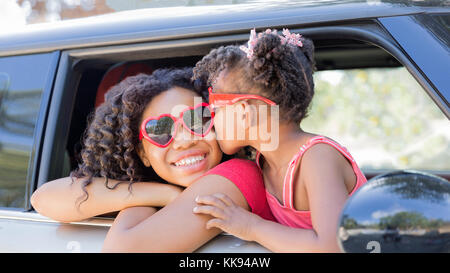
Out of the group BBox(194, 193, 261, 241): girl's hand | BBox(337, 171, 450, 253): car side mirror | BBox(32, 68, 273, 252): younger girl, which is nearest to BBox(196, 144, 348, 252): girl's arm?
BBox(194, 193, 261, 241): girl's hand

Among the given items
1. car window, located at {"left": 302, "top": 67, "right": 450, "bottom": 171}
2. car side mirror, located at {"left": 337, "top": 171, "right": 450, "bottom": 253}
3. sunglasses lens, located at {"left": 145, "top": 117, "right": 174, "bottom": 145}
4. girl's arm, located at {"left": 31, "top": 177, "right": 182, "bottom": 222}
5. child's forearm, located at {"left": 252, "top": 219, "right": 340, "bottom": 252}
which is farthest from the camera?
car window, located at {"left": 302, "top": 67, "right": 450, "bottom": 171}

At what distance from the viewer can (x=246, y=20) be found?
183 centimetres

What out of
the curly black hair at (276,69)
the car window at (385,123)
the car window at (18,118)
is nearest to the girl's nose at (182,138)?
the curly black hair at (276,69)

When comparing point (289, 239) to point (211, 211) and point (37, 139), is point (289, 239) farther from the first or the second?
point (37, 139)

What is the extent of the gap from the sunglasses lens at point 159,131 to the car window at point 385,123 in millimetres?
4957

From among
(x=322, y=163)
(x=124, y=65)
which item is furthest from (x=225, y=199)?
(x=124, y=65)

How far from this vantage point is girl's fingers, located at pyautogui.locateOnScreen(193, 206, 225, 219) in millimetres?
1555

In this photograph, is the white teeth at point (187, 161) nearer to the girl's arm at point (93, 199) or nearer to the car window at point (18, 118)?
the girl's arm at point (93, 199)

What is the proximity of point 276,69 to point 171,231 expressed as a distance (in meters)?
0.70

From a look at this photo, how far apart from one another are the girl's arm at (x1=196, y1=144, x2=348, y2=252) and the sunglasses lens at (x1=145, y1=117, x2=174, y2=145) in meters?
0.42

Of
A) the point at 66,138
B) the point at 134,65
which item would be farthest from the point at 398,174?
the point at 134,65

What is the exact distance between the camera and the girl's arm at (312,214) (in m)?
1.42

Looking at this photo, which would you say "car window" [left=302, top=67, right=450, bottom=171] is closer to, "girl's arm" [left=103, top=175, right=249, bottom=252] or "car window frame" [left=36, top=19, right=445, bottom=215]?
"car window frame" [left=36, top=19, right=445, bottom=215]

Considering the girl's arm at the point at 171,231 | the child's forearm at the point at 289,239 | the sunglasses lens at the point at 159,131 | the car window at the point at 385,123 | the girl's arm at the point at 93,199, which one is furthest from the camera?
the car window at the point at 385,123
